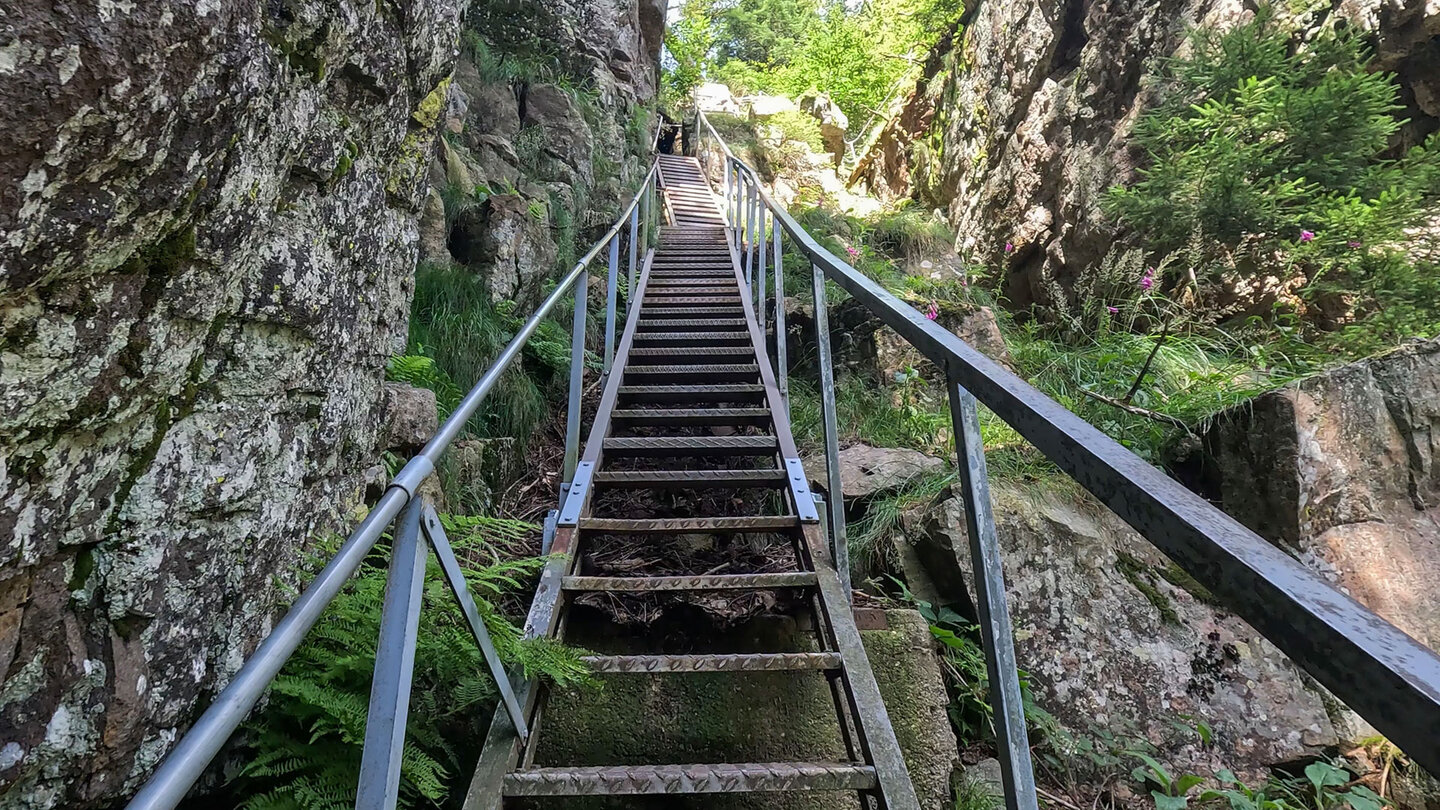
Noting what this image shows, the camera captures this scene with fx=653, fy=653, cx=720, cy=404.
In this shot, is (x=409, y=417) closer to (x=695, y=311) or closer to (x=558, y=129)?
(x=695, y=311)

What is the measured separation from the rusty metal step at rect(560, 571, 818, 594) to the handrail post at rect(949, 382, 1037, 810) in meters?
1.03

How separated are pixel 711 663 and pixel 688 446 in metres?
1.28

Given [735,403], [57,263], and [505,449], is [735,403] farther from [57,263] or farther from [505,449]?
[57,263]

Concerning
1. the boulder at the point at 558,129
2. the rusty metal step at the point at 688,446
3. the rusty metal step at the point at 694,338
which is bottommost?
the rusty metal step at the point at 688,446

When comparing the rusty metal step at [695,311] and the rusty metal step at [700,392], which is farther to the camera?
the rusty metal step at [695,311]

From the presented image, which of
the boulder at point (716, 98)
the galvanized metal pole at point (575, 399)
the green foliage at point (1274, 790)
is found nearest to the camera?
the green foliage at point (1274, 790)

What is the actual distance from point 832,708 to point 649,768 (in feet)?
1.88

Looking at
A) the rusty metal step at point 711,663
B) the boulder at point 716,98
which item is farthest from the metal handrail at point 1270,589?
the boulder at point 716,98

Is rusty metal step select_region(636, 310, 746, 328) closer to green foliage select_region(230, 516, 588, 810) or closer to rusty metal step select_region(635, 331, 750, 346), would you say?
rusty metal step select_region(635, 331, 750, 346)

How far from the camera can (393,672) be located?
934mm

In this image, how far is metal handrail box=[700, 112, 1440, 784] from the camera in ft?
1.26

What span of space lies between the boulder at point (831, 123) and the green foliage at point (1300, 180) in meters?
10.3

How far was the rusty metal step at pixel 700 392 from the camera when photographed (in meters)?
3.62

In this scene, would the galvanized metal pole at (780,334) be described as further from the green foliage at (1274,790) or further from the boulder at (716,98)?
the boulder at (716,98)
